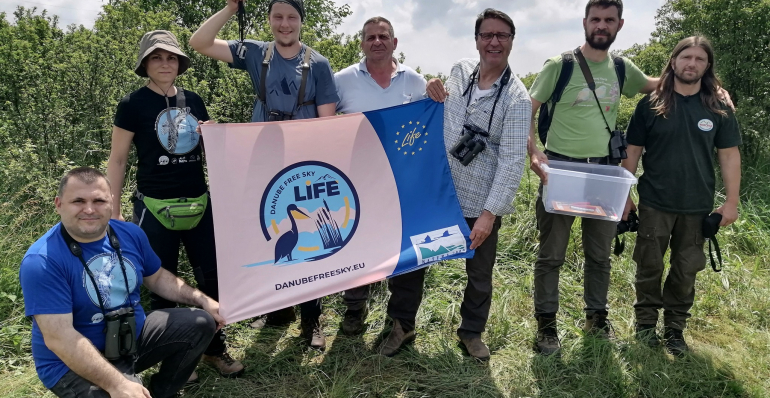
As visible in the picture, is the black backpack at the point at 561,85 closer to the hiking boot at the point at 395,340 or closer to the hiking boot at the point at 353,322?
the hiking boot at the point at 395,340

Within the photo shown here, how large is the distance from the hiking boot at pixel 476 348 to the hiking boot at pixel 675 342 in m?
1.44

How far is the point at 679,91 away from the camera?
3.58 metres

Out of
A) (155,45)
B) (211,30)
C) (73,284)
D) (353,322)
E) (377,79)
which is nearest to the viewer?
(73,284)

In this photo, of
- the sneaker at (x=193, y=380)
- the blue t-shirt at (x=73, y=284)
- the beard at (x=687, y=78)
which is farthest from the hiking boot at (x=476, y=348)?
the beard at (x=687, y=78)

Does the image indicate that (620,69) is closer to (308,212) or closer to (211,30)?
(308,212)

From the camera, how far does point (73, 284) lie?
2527 mm

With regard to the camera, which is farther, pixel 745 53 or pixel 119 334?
pixel 745 53

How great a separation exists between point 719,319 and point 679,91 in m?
2.14

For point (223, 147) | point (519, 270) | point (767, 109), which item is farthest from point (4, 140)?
point (767, 109)

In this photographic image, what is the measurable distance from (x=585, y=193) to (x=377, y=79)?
173cm

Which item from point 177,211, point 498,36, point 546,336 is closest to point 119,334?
point 177,211

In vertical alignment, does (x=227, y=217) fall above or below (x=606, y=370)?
above

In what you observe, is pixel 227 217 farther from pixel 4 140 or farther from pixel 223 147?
pixel 4 140

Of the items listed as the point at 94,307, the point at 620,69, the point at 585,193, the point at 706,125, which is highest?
the point at 620,69
